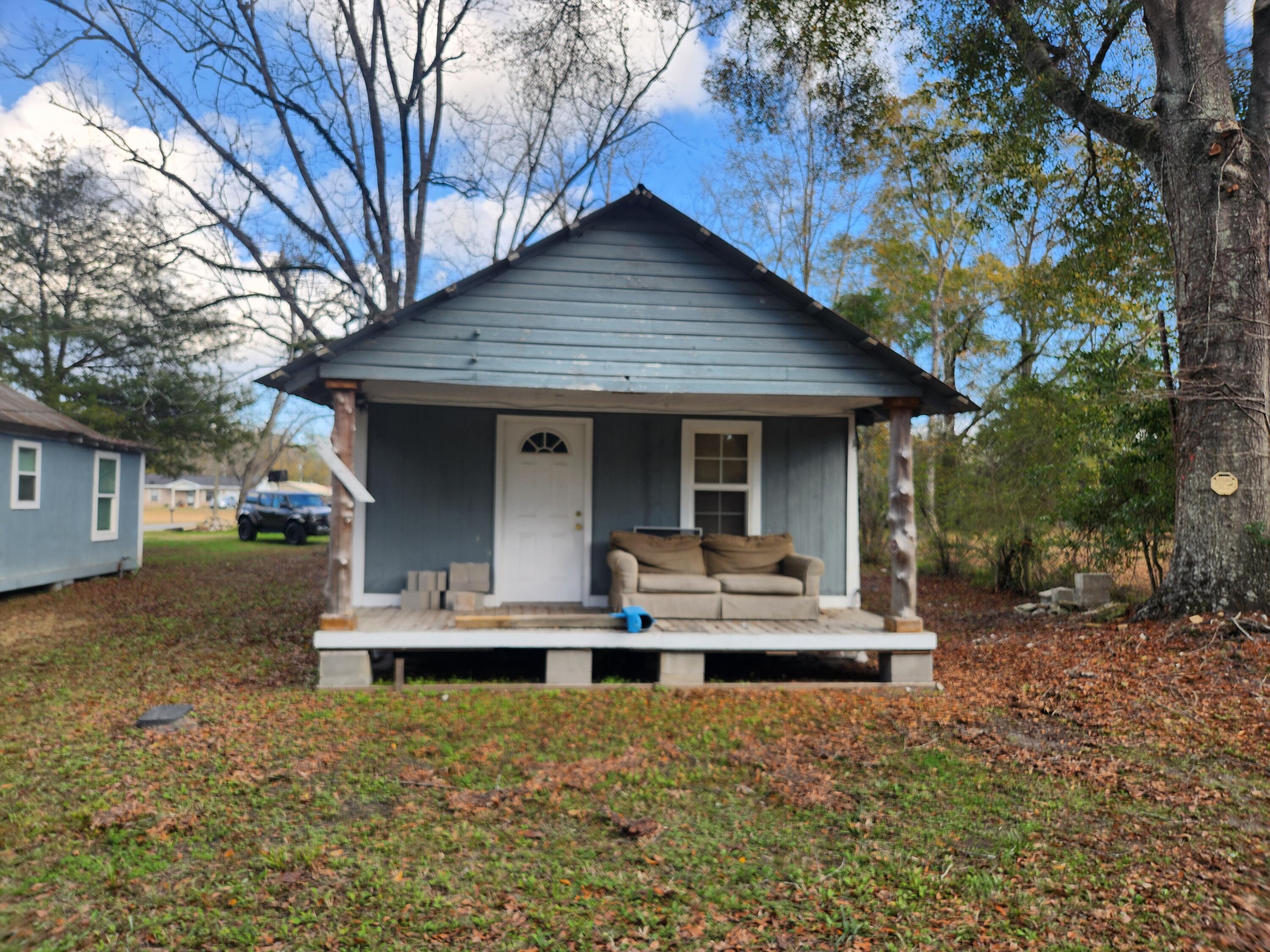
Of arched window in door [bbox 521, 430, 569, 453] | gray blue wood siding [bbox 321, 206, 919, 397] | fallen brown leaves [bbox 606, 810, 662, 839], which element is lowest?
fallen brown leaves [bbox 606, 810, 662, 839]

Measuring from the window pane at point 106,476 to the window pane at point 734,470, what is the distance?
447 inches

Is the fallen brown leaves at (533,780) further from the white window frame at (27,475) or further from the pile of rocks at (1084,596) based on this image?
the white window frame at (27,475)

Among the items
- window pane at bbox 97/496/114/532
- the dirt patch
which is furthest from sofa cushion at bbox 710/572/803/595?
→ window pane at bbox 97/496/114/532

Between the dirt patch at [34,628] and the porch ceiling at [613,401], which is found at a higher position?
the porch ceiling at [613,401]

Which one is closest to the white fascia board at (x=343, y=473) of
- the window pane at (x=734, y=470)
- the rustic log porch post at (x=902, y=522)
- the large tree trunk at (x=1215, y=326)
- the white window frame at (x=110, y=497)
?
the window pane at (x=734, y=470)

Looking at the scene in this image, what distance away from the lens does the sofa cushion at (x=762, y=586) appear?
759cm

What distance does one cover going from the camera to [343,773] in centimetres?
475

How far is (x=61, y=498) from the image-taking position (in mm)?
12773

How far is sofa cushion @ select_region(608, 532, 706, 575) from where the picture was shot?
8047mm

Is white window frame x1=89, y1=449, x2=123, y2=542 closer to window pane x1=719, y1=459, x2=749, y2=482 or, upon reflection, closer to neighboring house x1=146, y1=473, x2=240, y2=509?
window pane x1=719, y1=459, x2=749, y2=482

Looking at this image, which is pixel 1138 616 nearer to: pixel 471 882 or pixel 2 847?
pixel 471 882

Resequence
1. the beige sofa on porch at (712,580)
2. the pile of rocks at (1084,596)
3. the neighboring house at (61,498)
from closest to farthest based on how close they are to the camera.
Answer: the beige sofa on porch at (712,580) < the pile of rocks at (1084,596) < the neighboring house at (61,498)

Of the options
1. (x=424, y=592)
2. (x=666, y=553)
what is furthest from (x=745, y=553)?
(x=424, y=592)

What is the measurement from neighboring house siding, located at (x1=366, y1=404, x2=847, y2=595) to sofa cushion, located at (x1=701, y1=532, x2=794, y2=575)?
1.82 ft
